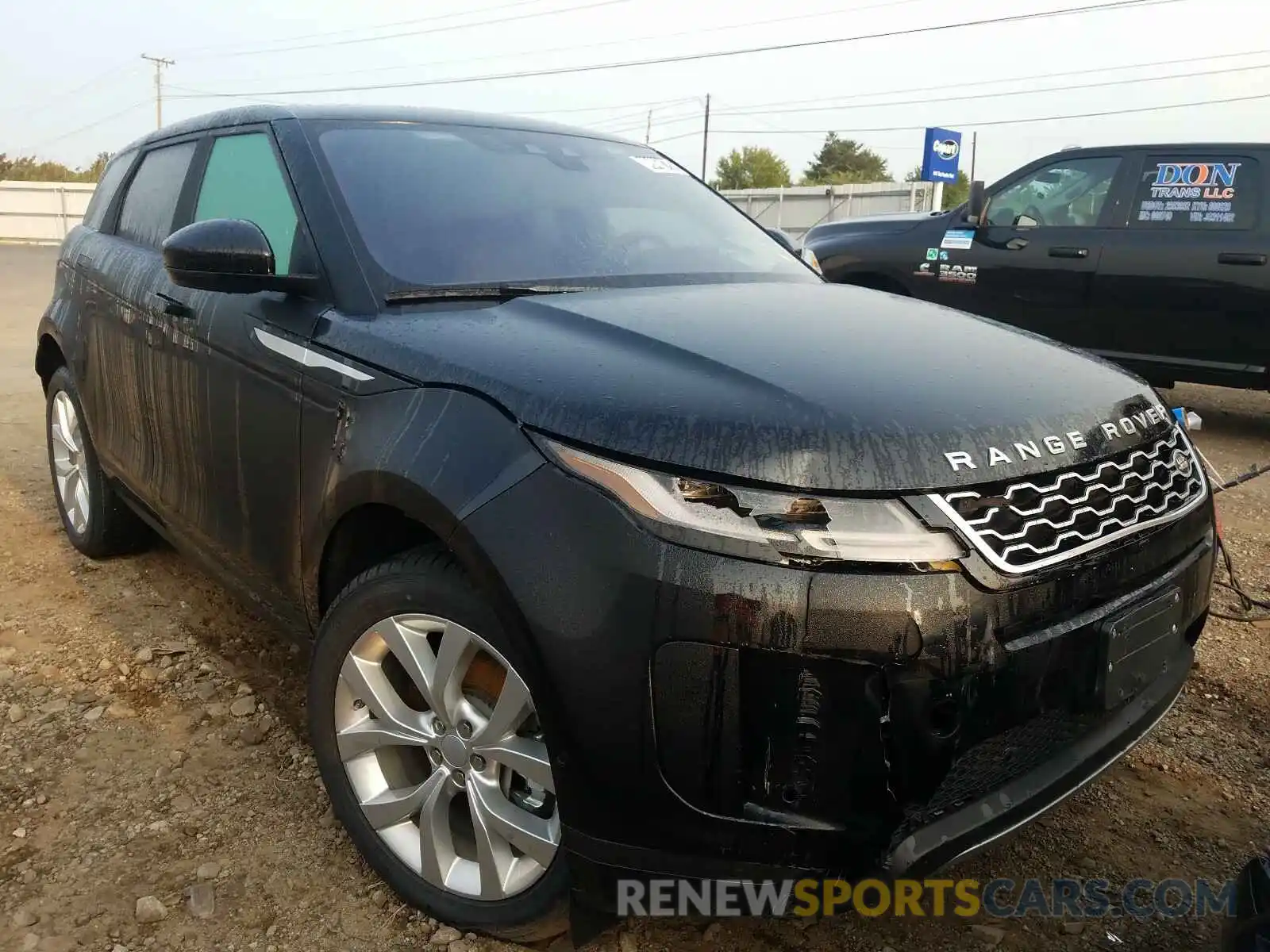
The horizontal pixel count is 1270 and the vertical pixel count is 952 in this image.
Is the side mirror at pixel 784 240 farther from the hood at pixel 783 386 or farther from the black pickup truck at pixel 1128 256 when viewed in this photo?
the black pickup truck at pixel 1128 256

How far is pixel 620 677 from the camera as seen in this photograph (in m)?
1.51

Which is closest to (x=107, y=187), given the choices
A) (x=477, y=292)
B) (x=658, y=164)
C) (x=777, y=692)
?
(x=658, y=164)

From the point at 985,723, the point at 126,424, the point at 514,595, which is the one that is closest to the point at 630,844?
the point at 514,595

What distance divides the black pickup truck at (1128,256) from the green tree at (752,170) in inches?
2854

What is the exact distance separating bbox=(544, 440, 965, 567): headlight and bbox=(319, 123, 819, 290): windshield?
0.99 metres

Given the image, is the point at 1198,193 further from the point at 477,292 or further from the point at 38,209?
the point at 38,209

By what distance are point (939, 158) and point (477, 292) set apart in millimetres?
22677

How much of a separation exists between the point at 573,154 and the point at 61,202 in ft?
121

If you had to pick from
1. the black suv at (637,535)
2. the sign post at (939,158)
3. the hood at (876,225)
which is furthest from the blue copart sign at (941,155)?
the black suv at (637,535)

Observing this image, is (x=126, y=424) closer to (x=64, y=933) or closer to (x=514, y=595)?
(x=64, y=933)

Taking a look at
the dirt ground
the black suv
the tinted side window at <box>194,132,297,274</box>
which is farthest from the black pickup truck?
the tinted side window at <box>194,132,297,274</box>

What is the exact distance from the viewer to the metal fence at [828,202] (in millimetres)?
23156

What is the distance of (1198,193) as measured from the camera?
6195mm

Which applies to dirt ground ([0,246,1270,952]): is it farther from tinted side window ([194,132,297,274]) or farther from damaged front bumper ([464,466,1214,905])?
tinted side window ([194,132,297,274])
